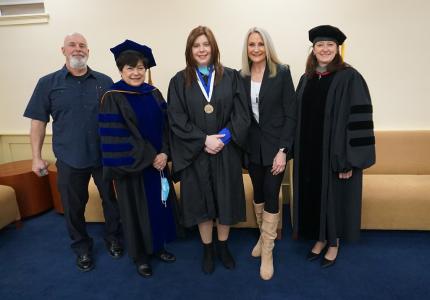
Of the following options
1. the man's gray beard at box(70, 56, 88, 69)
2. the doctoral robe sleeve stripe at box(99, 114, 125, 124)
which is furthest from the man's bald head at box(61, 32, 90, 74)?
the doctoral robe sleeve stripe at box(99, 114, 125, 124)

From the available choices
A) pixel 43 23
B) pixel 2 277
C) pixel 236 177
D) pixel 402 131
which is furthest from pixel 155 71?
pixel 402 131

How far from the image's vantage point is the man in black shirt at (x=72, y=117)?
7.48 feet

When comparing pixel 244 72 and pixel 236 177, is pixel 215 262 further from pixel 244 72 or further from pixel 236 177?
pixel 244 72

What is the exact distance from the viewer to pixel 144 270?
2.33 m

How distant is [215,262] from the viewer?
96.1 inches

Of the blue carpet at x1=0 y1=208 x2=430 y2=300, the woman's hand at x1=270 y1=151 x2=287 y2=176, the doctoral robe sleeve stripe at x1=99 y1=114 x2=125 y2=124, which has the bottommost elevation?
the blue carpet at x1=0 y1=208 x2=430 y2=300

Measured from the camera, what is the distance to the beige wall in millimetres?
3115

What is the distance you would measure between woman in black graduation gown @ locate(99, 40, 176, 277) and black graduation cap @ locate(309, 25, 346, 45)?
1.13 m

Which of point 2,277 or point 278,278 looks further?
point 2,277

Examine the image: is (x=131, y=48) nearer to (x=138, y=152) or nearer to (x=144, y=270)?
(x=138, y=152)

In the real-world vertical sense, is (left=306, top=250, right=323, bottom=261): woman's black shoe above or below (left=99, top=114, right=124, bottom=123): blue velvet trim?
below

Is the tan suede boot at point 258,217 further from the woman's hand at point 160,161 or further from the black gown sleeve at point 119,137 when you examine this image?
the black gown sleeve at point 119,137

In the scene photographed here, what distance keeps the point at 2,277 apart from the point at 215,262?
67.2 inches

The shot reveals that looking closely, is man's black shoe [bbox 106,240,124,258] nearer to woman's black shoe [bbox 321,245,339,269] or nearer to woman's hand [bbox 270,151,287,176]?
woman's hand [bbox 270,151,287,176]
